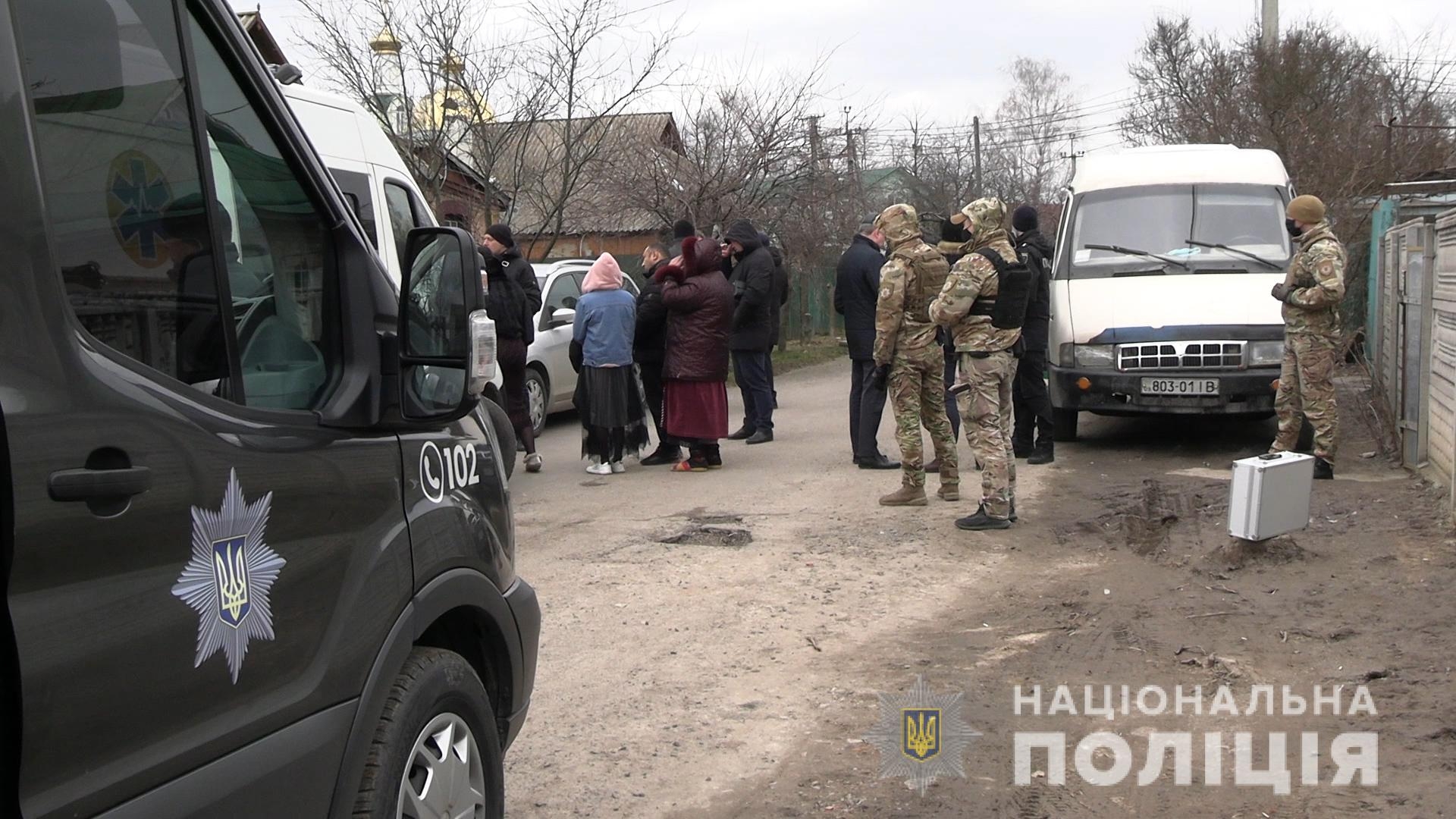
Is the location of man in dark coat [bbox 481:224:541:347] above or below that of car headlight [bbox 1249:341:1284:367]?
above

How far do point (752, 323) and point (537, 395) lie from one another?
220 cm

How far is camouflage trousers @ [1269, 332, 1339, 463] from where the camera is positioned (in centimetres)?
882

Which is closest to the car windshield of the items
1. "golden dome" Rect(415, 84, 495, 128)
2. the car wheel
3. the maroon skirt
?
the maroon skirt

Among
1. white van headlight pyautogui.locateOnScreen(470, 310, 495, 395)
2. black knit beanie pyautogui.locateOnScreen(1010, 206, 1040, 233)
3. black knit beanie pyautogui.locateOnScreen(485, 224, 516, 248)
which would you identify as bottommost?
white van headlight pyautogui.locateOnScreen(470, 310, 495, 395)

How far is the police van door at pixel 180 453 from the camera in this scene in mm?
1801

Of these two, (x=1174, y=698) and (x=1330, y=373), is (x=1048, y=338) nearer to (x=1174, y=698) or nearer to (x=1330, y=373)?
(x=1330, y=373)

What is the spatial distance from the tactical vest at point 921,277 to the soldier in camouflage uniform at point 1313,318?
90.2 inches

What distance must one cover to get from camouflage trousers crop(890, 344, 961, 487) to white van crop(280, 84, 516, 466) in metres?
2.55

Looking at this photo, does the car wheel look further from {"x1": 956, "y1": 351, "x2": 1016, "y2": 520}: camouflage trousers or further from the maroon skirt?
{"x1": 956, "y1": 351, "x2": 1016, "y2": 520}: camouflage trousers

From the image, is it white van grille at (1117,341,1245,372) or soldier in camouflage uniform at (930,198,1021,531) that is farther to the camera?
white van grille at (1117,341,1245,372)

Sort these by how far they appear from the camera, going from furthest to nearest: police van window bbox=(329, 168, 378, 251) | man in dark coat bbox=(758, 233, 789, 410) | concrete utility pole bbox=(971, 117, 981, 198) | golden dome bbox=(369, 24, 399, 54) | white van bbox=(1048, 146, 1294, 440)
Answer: concrete utility pole bbox=(971, 117, 981, 198) → golden dome bbox=(369, 24, 399, 54) → man in dark coat bbox=(758, 233, 789, 410) → white van bbox=(1048, 146, 1294, 440) → police van window bbox=(329, 168, 378, 251)

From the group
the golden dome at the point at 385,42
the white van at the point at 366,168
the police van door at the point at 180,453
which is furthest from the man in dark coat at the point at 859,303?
the golden dome at the point at 385,42

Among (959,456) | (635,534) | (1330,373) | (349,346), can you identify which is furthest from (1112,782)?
(959,456)

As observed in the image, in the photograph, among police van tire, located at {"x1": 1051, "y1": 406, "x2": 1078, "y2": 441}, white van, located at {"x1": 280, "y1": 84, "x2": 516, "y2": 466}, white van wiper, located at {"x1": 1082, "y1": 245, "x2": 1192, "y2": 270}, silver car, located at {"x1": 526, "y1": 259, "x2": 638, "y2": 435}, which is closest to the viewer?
white van, located at {"x1": 280, "y1": 84, "x2": 516, "y2": 466}
